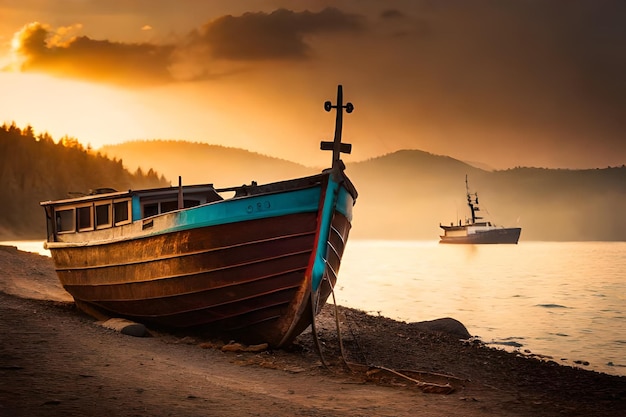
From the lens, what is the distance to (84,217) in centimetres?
1694

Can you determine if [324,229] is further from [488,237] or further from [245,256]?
[488,237]

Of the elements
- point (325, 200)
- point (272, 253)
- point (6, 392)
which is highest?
point (325, 200)

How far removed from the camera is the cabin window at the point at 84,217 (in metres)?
16.5

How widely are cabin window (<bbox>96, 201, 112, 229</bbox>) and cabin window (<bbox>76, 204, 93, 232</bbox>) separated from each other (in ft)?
1.12

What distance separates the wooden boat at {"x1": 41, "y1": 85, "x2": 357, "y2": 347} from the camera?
12648 mm

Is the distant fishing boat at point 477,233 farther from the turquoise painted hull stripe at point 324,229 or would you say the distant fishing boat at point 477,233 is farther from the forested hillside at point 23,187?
the turquoise painted hull stripe at point 324,229

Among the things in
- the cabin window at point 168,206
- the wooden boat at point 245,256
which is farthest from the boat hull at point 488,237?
the wooden boat at point 245,256

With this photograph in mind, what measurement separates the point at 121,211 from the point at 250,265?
4.67m

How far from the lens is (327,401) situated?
9.26 metres

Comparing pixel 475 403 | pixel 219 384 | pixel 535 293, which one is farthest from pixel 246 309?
pixel 535 293

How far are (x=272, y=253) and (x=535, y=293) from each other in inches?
1405

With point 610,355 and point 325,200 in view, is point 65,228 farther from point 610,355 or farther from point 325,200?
point 610,355

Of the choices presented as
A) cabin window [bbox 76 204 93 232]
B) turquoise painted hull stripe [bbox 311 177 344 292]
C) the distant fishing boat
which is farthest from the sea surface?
the distant fishing boat

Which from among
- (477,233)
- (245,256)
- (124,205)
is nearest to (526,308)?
(245,256)
